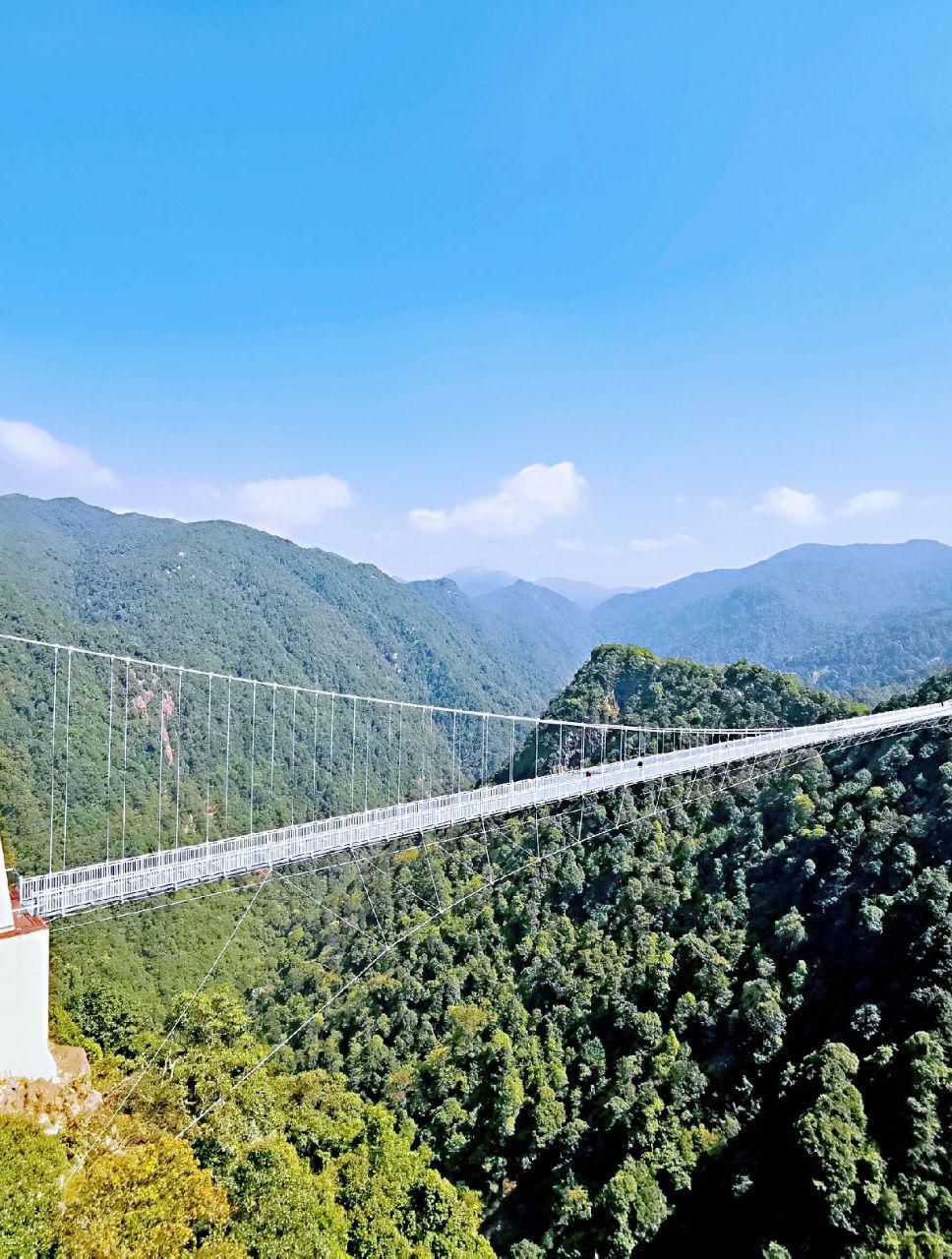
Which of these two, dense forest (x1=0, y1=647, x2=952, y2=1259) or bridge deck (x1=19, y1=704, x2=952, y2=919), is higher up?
bridge deck (x1=19, y1=704, x2=952, y2=919)

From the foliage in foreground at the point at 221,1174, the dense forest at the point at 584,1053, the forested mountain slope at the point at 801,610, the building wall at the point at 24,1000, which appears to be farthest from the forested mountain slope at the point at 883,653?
the building wall at the point at 24,1000

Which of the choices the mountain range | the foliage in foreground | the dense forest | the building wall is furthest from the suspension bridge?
the mountain range

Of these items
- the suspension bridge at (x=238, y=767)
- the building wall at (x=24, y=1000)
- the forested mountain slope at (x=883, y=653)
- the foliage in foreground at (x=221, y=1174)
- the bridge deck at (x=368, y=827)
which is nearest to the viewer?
the foliage in foreground at (x=221, y=1174)

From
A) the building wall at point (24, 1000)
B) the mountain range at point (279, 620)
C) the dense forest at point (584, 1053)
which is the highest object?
the mountain range at point (279, 620)

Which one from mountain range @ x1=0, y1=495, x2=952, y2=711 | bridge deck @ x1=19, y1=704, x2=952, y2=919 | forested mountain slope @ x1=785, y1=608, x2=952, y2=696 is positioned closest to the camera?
bridge deck @ x1=19, y1=704, x2=952, y2=919

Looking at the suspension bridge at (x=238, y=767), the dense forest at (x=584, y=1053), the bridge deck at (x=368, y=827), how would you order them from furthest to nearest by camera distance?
the suspension bridge at (x=238, y=767)
the bridge deck at (x=368, y=827)
the dense forest at (x=584, y=1053)

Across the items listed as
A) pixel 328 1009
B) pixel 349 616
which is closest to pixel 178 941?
pixel 328 1009

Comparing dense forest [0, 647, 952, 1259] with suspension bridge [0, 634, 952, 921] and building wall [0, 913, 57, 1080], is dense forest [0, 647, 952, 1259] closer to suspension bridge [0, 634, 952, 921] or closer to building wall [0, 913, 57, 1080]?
building wall [0, 913, 57, 1080]

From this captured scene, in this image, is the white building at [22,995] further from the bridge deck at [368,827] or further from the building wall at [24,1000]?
the bridge deck at [368,827]
